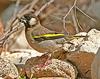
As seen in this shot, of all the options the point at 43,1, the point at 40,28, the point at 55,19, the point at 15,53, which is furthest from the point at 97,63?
the point at 43,1

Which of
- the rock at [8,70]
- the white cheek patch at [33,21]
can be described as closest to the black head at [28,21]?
the white cheek patch at [33,21]

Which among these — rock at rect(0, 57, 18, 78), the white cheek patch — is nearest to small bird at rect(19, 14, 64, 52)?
the white cheek patch

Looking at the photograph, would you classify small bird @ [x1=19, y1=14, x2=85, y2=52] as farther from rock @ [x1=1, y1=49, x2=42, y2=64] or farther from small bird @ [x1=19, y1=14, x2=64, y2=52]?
rock @ [x1=1, y1=49, x2=42, y2=64]

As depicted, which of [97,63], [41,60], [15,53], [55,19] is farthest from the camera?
[55,19]

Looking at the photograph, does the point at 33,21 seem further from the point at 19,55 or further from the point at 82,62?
the point at 82,62

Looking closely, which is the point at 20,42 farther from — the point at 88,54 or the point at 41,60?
the point at 88,54
